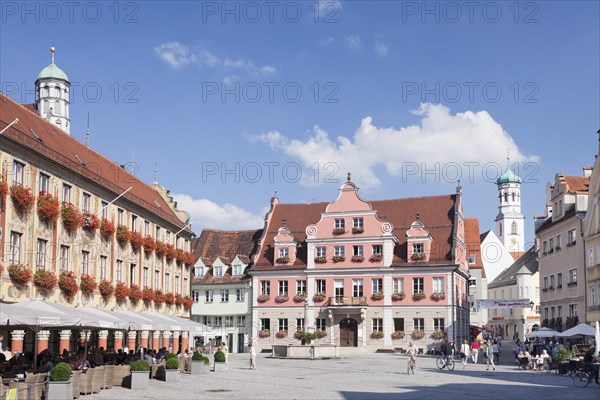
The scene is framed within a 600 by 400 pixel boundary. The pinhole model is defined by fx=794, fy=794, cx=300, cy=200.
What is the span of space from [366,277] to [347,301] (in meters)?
2.93

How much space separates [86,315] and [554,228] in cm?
4315

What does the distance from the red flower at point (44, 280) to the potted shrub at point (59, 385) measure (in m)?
11.8

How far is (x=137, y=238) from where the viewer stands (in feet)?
162

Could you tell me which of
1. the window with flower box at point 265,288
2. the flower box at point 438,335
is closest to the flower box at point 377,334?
the flower box at point 438,335

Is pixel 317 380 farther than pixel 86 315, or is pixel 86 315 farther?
pixel 317 380

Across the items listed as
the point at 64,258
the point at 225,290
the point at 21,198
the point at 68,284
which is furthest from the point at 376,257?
the point at 21,198

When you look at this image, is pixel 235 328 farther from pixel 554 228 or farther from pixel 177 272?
pixel 554 228

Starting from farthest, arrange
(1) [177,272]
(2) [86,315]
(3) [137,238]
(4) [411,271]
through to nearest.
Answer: (4) [411,271] < (1) [177,272] < (3) [137,238] < (2) [86,315]

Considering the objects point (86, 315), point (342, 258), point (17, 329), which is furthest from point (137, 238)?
point (342, 258)

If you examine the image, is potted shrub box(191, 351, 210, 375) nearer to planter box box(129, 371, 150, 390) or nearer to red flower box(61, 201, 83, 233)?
red flower box(61, 201, 83, 233)

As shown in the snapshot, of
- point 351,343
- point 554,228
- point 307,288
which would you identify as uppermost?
point 554,228

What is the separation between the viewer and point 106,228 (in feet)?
145

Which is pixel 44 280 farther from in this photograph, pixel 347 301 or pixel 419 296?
pixel 419 296

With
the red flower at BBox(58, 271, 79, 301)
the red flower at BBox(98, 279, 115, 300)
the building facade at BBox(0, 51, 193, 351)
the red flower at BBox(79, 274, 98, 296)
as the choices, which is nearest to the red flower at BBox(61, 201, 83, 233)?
the building facade at BBox(0, 51, 193, 351)
